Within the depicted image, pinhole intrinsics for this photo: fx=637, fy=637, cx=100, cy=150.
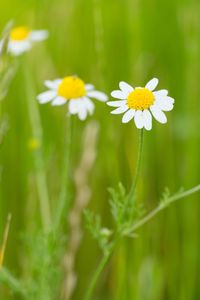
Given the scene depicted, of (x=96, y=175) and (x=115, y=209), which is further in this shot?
(x=96, y=175)

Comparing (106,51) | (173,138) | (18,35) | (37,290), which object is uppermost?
(106,51)

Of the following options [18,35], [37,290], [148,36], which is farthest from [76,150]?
[37,290]

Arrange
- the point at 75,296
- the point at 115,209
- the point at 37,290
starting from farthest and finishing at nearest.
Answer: the point at 75,296
the point at 37,290
the point at 115,209

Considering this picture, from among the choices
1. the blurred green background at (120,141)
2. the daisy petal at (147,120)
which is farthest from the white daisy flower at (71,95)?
the daisy petal at (147,120)

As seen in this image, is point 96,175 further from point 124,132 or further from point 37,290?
point 37,290

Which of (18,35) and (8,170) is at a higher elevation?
(18,35)

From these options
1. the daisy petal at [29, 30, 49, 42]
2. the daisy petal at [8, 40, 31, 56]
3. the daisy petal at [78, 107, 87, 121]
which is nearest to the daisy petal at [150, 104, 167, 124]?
the daisy petal at [78, 107, 87, 121]

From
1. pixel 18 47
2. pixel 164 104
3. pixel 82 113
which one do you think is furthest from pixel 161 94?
pixel 18 47
